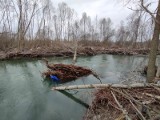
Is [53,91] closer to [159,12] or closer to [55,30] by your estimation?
[159,12]

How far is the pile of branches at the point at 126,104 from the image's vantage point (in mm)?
4797

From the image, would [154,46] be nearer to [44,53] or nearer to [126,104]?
[126,104]

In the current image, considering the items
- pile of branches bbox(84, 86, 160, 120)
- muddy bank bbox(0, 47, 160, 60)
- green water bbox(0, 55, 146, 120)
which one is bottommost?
green water bbox(0, 55, 146, 120)

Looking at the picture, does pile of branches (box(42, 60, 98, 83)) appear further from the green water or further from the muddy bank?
the muddy bank

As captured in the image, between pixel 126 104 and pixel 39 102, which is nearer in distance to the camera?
pixel 126 104

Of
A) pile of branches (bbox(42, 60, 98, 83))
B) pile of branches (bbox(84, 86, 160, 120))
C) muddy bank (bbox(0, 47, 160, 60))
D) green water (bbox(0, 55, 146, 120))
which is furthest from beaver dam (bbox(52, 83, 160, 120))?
muddy bank (bbox(0, 47, 160, 60))

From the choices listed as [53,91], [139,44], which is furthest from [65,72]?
[139,44]

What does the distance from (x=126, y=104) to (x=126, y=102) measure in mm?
86

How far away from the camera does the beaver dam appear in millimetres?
4836

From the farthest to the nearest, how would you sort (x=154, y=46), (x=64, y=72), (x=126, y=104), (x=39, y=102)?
1. (x=64, y=72)
2. (x=154, y=46)
3. (x=39, y=102)
4. (x=126, y=104)

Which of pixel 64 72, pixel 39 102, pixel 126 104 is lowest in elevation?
A: pixel 39 102

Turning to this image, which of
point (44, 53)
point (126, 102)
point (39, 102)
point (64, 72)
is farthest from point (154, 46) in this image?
point (44, 53)

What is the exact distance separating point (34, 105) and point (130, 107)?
4156mm

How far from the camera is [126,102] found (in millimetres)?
5730
